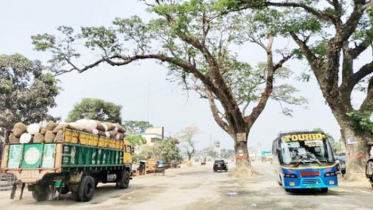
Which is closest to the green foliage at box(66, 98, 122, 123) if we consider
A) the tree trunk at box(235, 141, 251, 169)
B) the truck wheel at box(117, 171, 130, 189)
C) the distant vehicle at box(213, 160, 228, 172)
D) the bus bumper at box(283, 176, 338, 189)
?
the distant vehicle at box(213, 160, 228, 172)

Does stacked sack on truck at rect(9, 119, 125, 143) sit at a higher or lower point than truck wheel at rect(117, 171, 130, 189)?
higher

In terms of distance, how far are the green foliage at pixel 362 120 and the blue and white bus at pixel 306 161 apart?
5.97 m

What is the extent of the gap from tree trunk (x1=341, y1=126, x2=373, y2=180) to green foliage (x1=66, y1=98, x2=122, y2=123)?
2828 centimetres

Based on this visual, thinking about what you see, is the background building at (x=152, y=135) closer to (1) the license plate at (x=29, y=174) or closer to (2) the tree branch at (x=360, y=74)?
(2) the tree branch at (x=360, y=74)

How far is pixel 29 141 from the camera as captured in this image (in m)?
11.1

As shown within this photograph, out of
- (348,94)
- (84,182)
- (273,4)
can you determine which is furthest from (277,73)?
(84,182)

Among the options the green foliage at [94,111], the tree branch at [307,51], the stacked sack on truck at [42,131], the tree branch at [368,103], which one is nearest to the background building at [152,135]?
the green foliage at [94,111]

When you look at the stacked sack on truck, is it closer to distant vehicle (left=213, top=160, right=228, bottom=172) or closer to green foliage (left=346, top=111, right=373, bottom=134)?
green foliage (left=346, top=111, right=373, bottom=134)

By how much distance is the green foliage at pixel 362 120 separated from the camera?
55.5 ft

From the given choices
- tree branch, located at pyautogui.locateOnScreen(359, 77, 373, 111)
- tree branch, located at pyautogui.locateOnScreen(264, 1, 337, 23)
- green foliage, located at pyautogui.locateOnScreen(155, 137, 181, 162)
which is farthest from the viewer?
green foliage, located at pyautogui.locateOnScreen(155, 137, 181, 162)

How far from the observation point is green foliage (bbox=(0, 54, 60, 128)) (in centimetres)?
2259

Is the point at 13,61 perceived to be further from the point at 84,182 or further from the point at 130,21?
the point at 84,182

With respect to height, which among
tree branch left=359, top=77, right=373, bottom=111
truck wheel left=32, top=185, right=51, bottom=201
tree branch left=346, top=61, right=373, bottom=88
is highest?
tree branch left=346, top=61, right=373, bottom=88

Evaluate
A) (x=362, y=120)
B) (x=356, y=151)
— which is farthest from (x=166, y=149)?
(x=362, y=120)
